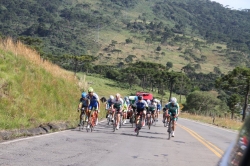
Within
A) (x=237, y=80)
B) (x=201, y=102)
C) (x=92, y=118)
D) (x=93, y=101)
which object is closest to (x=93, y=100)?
(x=93, y=101)

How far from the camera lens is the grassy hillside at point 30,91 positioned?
1427 cm

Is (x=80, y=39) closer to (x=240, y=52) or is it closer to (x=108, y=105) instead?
(x=240, y=52)

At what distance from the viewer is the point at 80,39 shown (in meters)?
157

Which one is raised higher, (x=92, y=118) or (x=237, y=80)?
(x=237, y=80)

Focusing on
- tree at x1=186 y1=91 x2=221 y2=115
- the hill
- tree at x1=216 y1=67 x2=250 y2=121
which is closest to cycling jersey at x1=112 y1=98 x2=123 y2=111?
tree at x1=216 y1=67 x2=250 y2=121

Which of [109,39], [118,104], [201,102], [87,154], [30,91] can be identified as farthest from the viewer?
[109,39]

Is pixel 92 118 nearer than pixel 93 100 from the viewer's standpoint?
Yes

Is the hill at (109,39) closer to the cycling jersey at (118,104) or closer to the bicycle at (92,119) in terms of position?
the cycling jersey at (118,104)

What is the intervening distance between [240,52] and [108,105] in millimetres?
162909

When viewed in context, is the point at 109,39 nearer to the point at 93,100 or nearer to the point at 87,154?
the point at 93,100

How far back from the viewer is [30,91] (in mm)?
17250

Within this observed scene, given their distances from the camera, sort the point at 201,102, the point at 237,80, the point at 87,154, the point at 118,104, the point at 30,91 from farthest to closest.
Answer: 1. the point at 201,102
2. the point at 237,80
3. the point at 118,104
4. the point at 30,91
5. the point at 87,154

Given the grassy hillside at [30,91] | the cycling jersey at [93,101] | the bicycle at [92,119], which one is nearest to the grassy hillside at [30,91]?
the grassy hillside at [30,91]

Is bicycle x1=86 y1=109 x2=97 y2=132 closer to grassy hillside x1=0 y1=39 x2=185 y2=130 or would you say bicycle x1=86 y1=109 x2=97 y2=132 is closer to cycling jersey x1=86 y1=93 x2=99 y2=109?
cycling jersey x1=86 y1=93 x2=99 y2=109
